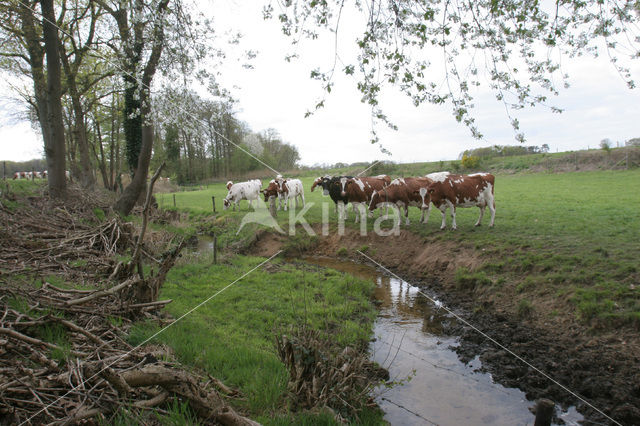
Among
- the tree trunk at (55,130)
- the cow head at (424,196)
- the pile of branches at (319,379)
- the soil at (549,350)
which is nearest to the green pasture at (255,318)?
the pile of branches at (319,379)

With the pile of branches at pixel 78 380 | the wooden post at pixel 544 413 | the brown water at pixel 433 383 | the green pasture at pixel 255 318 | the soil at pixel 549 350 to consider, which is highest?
the pile of branches at pixel 78 380

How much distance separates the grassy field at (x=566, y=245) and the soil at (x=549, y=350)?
33 centimetres

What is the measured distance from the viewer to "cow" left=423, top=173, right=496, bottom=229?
13227 millimetres

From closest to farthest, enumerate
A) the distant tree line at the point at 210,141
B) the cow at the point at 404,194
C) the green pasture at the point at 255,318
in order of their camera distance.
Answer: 1. the green pasture at the point at 255,318
2. the distant tree line at the point at 210,141
3. the cow at the point at 404,194

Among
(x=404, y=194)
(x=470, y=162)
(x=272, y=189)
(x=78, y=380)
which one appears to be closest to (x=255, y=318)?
(x=78, y=380)

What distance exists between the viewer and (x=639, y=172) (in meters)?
25.9

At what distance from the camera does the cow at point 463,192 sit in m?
13.2

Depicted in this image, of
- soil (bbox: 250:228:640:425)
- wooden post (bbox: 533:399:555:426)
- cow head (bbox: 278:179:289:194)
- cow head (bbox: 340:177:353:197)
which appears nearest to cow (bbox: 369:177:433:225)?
cow head (bbox: 340:177:353:197)

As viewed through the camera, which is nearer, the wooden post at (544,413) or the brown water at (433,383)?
the wooden post at (544,413)

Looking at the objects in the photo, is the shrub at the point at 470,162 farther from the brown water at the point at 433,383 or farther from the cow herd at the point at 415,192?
the brown water at the point at 433,383

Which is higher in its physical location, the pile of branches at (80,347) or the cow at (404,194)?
the cow at (404,194)

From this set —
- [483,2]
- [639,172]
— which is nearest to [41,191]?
[483,2]

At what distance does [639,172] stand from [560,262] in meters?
24.0

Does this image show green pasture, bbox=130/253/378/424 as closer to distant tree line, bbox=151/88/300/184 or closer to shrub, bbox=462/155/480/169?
distant tree line, bbox=151/88/300/184
